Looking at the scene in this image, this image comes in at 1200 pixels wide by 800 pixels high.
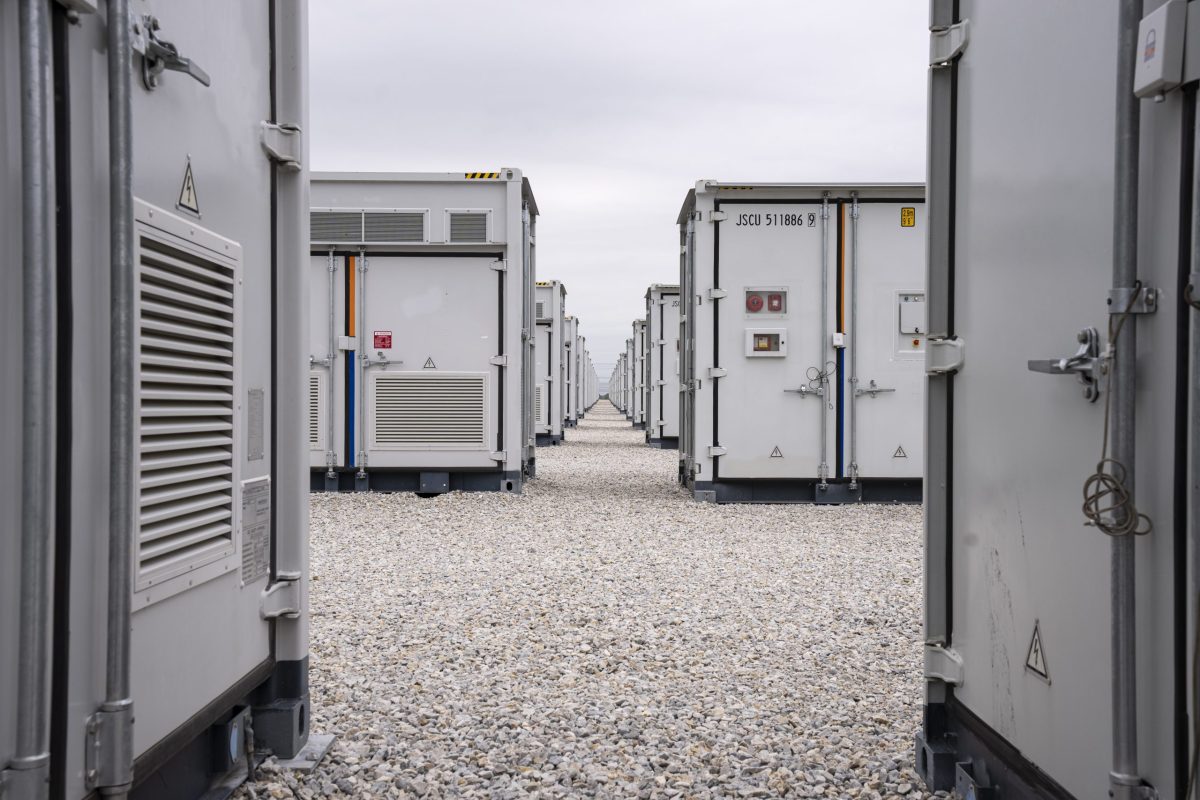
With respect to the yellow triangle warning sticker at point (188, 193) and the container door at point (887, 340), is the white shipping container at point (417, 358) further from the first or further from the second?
the yellow triangle warning sticker at point (188, 193)

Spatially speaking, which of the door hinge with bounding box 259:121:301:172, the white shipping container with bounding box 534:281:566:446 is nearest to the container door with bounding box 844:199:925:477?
the door hinge with bounding box 259:121:301:172

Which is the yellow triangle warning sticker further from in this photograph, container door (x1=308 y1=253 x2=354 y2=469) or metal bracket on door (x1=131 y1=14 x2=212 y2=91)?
container door (x1=308 y1=253 x2=354 y2=469)

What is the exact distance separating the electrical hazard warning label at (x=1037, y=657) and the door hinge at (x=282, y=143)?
7.99 ft

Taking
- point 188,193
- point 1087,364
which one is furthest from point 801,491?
point 188,193

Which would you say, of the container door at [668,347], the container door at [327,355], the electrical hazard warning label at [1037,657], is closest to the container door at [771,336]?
the container door at [327,355]

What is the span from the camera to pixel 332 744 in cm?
359

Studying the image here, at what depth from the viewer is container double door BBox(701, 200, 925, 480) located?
9852 mm

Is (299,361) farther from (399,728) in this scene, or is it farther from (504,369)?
(504,369)

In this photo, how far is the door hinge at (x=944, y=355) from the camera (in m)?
3.12

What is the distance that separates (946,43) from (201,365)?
228 cm

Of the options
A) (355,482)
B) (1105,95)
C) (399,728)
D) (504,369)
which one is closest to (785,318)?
(504,369)

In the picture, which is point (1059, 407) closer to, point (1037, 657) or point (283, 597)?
point (1037, 657)

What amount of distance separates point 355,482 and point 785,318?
4.36 m

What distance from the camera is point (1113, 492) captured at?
→ 6.97 feet
